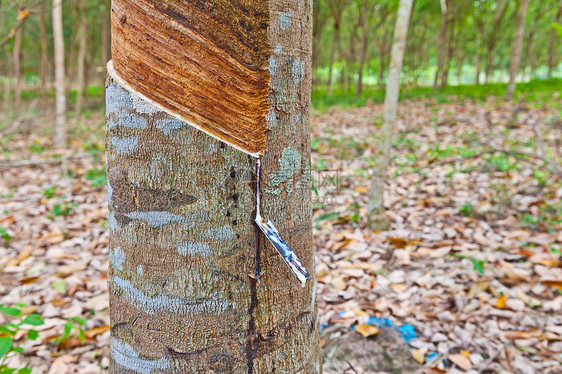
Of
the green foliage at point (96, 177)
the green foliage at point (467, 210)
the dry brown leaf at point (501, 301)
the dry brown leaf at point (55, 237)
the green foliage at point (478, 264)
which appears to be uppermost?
the green foliage at point (96, 177)

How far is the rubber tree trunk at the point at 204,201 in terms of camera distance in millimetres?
739

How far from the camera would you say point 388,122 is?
3234 mm

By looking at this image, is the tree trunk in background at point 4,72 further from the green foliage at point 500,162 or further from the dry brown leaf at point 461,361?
the dry brown leaf at point 461,361

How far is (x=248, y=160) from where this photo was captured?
0.79 meters

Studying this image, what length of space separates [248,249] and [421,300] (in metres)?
1.98

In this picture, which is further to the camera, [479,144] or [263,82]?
[479,144]

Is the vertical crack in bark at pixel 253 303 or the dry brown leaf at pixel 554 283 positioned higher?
the vertical crack in bark at pixel 253 303

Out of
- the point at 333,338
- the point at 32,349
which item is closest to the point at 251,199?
the point at 333,338

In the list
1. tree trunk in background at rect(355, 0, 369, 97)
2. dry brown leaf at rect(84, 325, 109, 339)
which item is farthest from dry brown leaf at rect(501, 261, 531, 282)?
tree trunk in background at rect(355, 0, 369, 97)

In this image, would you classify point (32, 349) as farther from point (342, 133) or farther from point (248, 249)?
point (342, 133)

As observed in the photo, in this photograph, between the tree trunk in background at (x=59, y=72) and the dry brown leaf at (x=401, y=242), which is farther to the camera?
the tree trunk in background at (x=59, y=72)

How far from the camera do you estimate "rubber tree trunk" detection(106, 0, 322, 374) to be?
2.42ft

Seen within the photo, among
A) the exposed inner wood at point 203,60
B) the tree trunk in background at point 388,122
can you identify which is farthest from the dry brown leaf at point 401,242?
the exposed inner wood at point 203,60

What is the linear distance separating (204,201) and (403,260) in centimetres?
241
